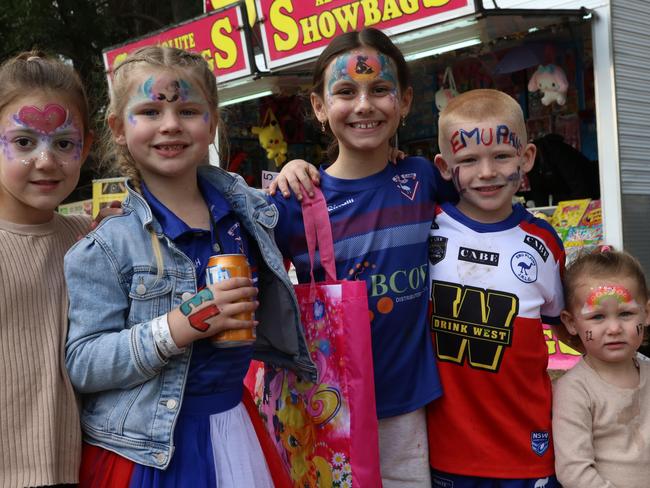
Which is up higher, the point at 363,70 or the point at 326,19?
the point at 326,19

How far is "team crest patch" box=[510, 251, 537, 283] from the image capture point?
7.72 feet

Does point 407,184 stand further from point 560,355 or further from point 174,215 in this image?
point 560,355

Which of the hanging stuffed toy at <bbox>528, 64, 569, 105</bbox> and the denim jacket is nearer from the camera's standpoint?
the denim jacket

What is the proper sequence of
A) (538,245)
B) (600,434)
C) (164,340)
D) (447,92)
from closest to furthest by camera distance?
(164,340), (600,434), (538,245), (447,92)

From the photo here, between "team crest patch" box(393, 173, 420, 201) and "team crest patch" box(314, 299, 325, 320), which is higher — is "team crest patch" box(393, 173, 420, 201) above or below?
above

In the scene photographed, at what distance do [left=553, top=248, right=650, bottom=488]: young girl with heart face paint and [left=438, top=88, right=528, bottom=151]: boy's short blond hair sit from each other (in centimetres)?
55

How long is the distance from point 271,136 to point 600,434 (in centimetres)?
583

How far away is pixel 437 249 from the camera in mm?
2449

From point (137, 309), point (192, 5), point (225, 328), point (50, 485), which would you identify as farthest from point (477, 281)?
point (192, 5)

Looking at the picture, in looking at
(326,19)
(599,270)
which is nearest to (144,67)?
(599,270)

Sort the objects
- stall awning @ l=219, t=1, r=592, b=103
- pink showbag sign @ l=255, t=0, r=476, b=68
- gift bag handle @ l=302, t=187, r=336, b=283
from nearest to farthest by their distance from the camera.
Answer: gift bag handle @ l=302, t=187, r=336, b=283
stall awning @ l=219, t=1, r=592, b=103
pink showbag sign @ l=255, t=0, r=476, b=68

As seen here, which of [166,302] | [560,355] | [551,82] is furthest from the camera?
[551,82]

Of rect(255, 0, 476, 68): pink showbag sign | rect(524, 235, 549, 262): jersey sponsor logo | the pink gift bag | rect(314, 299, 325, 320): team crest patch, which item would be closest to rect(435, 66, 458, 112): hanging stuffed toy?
rect(255, 0, 476, 68): pink showbag sign

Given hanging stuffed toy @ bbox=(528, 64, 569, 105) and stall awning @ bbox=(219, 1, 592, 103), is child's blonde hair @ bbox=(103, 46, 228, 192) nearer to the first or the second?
stall awning @ bbox=(219, 1, 592, 103)
